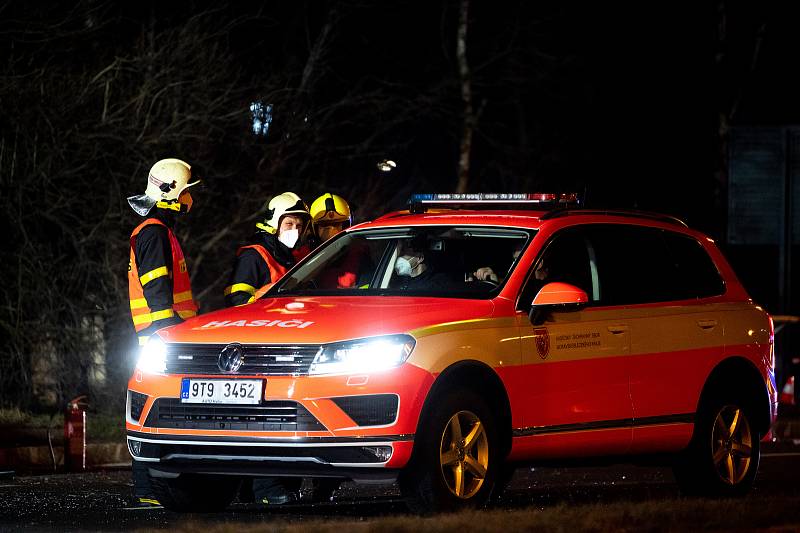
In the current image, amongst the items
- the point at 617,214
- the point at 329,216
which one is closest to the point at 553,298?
the point at 617,214

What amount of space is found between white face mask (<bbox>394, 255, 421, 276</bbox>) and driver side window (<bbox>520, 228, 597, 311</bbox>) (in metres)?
0.76

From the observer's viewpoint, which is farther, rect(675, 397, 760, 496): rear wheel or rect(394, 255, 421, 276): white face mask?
rect(675, 397, 760, 496): rear wheel

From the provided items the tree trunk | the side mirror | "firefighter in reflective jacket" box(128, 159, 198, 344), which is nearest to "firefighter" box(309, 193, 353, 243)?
"firefighter in reflective jacket" box(128, 159, 198, 344)

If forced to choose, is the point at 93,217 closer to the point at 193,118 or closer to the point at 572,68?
the point at 193,118

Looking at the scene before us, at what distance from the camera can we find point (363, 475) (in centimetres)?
982

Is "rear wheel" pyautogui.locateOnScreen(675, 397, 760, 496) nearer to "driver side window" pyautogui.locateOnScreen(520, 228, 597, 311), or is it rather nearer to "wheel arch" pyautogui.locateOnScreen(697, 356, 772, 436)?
"wheel arch" pyautogui.locateOnScreen(697, 356, 772, 436)

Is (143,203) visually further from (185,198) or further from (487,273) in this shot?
(487,273)

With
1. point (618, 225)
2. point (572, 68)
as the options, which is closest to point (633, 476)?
point (618, 225)

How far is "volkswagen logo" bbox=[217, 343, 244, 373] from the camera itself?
9.93m

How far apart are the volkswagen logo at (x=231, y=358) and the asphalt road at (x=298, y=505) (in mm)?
999

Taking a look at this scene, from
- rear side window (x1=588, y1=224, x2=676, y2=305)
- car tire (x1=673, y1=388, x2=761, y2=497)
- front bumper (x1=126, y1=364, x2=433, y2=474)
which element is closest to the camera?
front bumper (x1=126, y1=364, x2=433, y2=474)

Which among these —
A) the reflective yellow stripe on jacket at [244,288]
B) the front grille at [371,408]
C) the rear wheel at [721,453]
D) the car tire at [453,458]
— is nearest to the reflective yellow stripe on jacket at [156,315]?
the reflective yellow stripe on jacket at [244,288]

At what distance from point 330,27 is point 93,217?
19.6 feet

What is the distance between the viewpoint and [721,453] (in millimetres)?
12148
